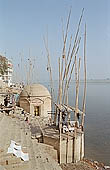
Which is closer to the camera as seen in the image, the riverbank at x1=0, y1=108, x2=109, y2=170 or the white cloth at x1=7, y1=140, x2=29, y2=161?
the riverbank at x1=0, y1=108, x2=109, y2=170

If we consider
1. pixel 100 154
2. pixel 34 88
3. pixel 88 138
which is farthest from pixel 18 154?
pixel 34 88

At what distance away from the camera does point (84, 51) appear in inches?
320

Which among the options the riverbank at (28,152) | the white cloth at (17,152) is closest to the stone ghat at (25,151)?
the riverbank at (28,152)

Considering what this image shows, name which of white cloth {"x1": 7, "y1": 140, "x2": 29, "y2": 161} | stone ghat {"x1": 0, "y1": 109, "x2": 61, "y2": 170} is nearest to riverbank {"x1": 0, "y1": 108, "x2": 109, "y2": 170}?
stone ghat {"x1": 0, "y1": 109, "x2": 61, "y2": 170}

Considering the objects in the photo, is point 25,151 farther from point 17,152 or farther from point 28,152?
point 17,152

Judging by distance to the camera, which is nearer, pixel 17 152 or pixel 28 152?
pixel 17 152

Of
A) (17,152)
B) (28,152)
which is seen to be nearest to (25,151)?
(28,152)

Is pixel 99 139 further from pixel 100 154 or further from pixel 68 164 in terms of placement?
pixel 68 164

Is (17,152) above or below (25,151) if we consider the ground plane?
above

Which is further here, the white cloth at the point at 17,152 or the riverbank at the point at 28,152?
the white cloth at the point at 17,152

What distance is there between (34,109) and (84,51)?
294 inches

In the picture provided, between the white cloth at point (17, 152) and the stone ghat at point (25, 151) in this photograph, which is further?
the white cloth at point (17, 152)

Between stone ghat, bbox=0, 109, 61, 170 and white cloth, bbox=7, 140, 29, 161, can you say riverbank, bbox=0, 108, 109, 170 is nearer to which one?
stone ghat, bbox=0, 109, 61, 170

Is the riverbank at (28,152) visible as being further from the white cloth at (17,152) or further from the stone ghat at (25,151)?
the white cloth at (17,152)
